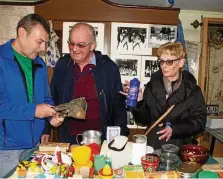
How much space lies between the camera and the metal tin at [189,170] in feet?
3.94

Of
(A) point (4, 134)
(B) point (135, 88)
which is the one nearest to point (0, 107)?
(A) point (4, 134)

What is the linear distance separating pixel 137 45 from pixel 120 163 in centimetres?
171

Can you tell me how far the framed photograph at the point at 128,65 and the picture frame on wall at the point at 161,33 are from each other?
0.24 meters

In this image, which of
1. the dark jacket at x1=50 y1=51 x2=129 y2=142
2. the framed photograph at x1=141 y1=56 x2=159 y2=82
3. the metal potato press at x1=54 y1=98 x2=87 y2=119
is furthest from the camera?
→ the framed photograph at x1=141 y1=56 x2=159 y2=82

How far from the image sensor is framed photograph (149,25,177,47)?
110 inches

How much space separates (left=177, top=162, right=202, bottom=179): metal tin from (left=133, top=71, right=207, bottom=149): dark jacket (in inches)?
16.0

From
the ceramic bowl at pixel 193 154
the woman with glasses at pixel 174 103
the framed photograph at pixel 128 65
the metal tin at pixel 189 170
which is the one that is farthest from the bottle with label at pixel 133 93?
the framed photograph at pixel 128 65

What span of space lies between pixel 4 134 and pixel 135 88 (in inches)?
31.9

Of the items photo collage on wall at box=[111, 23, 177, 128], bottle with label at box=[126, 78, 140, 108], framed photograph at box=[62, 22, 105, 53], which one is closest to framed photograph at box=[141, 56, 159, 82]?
photo collage on wall at box=[111, 23, 177, 128]

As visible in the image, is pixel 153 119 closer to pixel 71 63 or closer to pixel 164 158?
pixel 164 158

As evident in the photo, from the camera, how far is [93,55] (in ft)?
6.83

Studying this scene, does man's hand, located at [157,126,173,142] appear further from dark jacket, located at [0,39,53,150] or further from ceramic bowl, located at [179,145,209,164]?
dark jacket, located at [0,39,53,150]

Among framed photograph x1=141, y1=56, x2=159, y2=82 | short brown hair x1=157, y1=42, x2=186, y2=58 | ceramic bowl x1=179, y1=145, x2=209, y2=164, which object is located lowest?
ceramic bowl x1=179, y1=145, x2=209, y2=164

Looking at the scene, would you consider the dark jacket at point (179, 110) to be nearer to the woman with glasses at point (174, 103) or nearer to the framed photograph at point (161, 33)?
the woman with glasses at point (174, 103)
